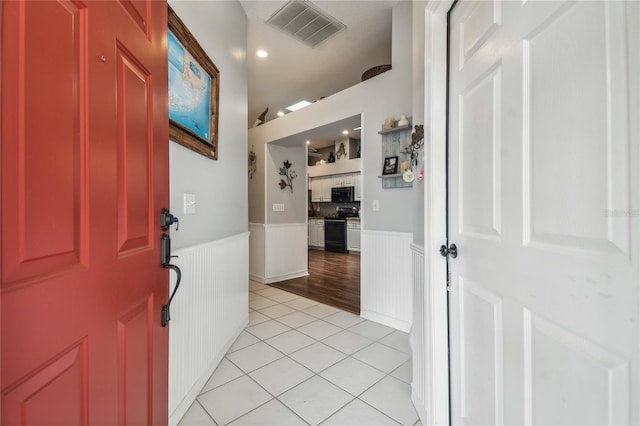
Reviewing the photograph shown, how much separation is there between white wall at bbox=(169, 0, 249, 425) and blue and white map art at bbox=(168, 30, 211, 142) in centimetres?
17

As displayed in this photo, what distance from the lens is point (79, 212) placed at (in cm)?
57

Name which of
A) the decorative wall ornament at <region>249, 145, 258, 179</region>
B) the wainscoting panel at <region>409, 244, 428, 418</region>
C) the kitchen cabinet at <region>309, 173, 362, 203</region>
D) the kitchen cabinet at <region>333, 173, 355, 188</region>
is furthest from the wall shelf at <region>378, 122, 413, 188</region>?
the kitchen cabinet at <region>333, 173, 355, 188</region>

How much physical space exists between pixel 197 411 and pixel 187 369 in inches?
9.3

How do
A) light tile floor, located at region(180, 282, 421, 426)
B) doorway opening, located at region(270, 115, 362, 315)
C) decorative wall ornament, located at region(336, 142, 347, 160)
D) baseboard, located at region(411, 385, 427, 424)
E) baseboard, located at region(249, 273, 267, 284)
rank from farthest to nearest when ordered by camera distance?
decorative wall ornament, located at region(336, 142, 347, 160) → doorway opening, located at region(270, 115, 362, 315) → baseboard, located at region(249, 273, 267, 284) → light tile floor, located at region(180, 282, 421, 426) → baseboard, located at region(411, 385, 427, 424)

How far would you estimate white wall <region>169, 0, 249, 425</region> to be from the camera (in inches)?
55.6

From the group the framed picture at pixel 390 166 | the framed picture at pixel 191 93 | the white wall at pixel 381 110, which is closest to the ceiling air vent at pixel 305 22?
the white wall at pixel 381 110

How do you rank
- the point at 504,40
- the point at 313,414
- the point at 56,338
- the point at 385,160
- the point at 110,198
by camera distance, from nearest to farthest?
the point at 56,338 → the point at 110,198 → the point at 504,40 → the point at 313,414 → the point at 385,160

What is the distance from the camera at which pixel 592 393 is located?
563 mm

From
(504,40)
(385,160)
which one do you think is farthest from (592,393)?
(385,160)

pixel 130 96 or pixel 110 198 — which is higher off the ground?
pixel 130 96

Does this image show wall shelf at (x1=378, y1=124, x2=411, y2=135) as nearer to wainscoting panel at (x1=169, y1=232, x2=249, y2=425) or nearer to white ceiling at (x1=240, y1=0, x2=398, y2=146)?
white ceiling at (x1=240, y1=0, x2=398, y2=146)

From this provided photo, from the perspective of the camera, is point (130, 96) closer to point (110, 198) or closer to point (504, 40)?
point (110, 198)

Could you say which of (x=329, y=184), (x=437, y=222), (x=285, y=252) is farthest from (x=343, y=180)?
(x=437, y=222)

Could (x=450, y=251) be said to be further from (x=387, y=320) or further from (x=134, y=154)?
(x=387, y=320)
